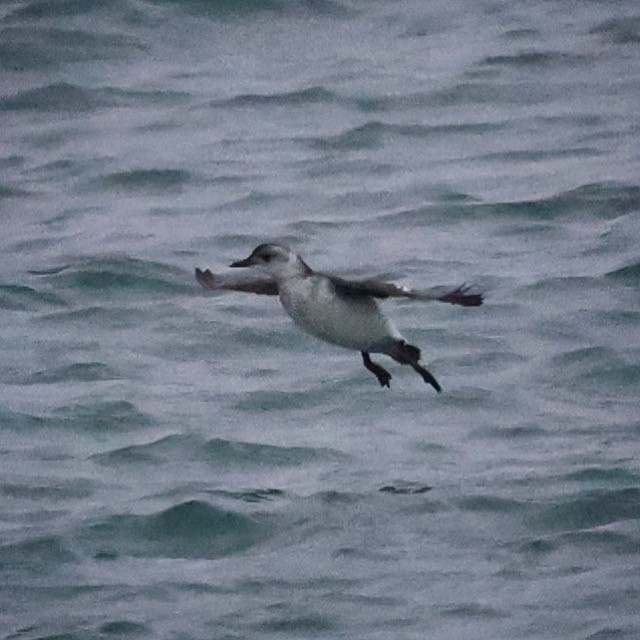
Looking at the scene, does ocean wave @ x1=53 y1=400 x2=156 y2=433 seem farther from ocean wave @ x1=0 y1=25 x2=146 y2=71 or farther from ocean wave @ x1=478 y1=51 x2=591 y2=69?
ocean wave @ x1=0 y1=25 x2=146 y2=71

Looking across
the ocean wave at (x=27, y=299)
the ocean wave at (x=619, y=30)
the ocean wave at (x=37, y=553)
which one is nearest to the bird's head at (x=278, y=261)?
the ocean wave at (x=37, y=553)

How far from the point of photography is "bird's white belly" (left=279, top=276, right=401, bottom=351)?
834cm

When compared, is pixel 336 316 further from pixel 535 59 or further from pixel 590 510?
pixel 535 59

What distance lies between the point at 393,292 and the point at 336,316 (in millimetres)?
532

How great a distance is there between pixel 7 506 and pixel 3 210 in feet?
15.4

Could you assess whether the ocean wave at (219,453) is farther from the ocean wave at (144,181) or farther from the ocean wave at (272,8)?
the ocean wave at (272,8)

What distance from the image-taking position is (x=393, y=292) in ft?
25.8

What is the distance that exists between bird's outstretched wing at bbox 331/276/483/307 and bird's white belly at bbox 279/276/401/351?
0.04m

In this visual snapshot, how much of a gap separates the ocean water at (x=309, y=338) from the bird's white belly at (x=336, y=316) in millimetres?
1267

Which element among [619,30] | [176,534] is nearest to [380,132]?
[619,30]

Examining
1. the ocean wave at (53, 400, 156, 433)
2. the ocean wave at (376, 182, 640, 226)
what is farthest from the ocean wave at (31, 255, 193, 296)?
the ocean wave at (53, 400, 156, 433)

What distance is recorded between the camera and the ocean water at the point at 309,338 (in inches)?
372

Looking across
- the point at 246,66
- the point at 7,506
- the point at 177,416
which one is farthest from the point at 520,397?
A: the point at 246,66

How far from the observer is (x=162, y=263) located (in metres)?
13.6
